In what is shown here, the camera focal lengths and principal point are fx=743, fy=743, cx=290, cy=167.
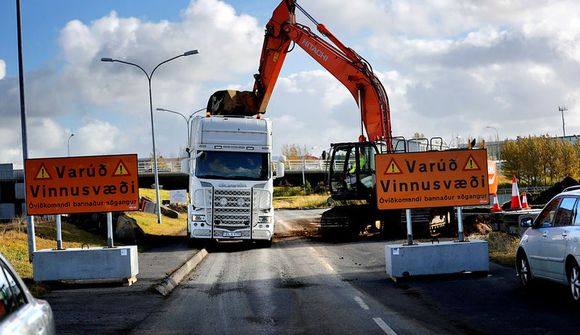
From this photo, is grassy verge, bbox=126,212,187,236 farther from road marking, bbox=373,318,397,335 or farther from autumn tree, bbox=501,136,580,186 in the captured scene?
autumn tree, bbox=501,136,580,186

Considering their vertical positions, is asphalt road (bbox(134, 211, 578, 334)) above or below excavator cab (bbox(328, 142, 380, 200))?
below

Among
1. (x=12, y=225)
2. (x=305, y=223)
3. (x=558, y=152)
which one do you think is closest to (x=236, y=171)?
(x=12, y=225)

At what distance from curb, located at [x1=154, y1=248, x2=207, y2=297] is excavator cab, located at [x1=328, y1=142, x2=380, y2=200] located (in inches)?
253

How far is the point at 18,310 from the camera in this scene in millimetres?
4730

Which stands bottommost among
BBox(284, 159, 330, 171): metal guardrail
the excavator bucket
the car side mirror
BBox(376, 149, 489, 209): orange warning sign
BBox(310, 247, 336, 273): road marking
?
BBox(310, 247, 336, 273): road marking

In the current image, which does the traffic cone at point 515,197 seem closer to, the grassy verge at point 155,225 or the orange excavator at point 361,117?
the orange excavator at point 361,117

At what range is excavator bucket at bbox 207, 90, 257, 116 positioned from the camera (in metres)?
29.1

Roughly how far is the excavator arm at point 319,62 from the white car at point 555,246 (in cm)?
1245

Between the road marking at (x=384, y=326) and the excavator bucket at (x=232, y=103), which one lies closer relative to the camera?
the road marking at (x=384, y=326)

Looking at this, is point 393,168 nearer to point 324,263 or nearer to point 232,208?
point 324,263

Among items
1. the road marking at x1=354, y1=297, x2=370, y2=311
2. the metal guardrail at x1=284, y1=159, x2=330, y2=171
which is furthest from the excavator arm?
the metal guardrail at x1=284, y1=159, x2=330, y2=171

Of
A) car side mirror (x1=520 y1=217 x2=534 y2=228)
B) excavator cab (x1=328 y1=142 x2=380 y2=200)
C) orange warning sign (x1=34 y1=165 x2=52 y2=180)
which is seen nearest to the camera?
car side mirror (x1=520 y1=217 x2=534 y2=228)

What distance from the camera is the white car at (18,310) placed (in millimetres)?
4363

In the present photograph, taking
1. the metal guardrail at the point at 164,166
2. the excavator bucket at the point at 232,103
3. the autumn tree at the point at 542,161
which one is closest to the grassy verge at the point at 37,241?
the excavator bucket at the point at 232,103
